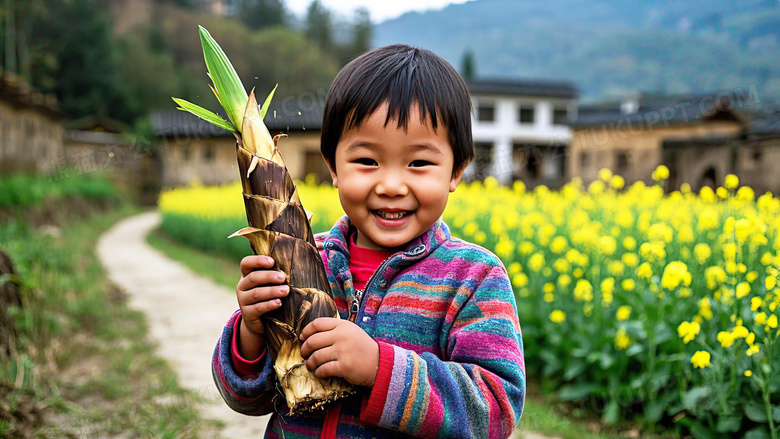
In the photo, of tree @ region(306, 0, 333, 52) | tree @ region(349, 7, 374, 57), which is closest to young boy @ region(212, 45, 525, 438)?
tree @ region(349, 7, 374, 57)

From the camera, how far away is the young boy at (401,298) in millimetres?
1098

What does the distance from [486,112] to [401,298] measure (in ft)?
100

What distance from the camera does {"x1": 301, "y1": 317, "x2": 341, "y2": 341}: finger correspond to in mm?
1114

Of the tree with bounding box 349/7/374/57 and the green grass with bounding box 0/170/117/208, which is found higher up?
the tree with bounding box 349/7/374/57

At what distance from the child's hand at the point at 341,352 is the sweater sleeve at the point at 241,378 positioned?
0.25 meters

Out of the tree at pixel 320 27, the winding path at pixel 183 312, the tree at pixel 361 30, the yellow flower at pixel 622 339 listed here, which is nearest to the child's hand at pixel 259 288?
the winding path at pixel 183 312

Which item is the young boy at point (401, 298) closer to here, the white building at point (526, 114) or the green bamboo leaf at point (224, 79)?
the green bamboo leaf at point (224, 79)

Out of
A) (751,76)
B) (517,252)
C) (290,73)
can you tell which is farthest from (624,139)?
(290,73)

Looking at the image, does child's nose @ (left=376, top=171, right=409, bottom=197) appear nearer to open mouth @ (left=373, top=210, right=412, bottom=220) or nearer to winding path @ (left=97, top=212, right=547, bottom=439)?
open mouth @ (left=373, top=210, right=412, bottom=220)

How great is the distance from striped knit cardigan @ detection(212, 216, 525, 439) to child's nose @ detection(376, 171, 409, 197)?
152 millimetres

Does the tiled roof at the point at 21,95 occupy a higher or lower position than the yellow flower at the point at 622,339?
higher

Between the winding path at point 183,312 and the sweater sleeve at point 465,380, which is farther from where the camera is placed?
the winding path at point 183,312

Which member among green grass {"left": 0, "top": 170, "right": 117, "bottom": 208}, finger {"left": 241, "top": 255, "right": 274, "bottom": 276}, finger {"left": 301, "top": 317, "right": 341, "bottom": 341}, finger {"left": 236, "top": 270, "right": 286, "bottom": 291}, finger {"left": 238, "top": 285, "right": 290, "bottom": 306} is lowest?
green grass {"left": 0, "top": 170, "right": 117, "bottom": 208}

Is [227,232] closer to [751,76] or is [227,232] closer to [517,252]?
[517,252]
